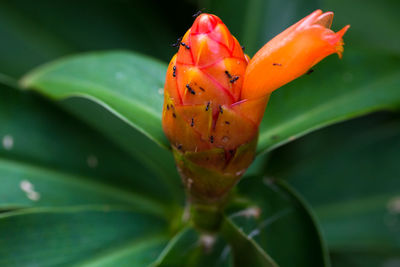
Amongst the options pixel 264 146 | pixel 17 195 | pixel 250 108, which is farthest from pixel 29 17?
pixel 250 108

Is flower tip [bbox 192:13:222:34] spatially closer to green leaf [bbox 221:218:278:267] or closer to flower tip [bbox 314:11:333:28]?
flower tip [bbox 314:11:333:28]

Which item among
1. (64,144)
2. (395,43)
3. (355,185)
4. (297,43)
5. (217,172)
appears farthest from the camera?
(395,43)

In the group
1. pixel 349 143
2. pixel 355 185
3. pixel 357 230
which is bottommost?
pixel 357 230

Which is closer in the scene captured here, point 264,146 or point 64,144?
point 264,146

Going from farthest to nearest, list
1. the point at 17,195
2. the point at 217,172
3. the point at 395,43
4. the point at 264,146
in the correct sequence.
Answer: the point at 395,43
the point at 17,195
the point at 264,146
the point at 217,172

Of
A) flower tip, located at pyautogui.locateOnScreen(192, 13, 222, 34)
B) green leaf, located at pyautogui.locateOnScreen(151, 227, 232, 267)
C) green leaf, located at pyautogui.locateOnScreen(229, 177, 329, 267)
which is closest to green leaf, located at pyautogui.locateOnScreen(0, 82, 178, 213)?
green leaf, located at pyautogui.locateOnScreen(151, 227, 232, 267)

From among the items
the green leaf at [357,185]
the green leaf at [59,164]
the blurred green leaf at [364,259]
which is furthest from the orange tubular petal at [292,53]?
the blurred green leaf at [364,259]

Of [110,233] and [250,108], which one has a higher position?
[110,233]

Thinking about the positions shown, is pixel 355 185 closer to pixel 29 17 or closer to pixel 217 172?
pixel 217 172
